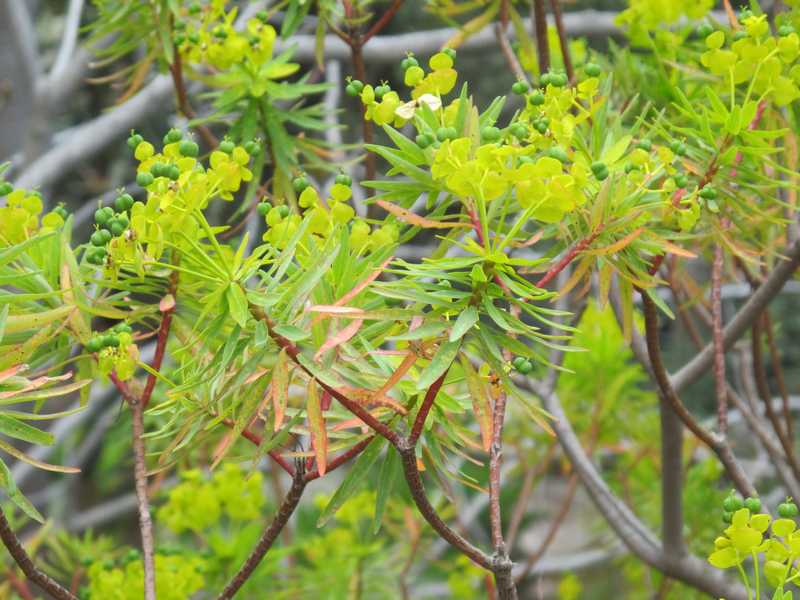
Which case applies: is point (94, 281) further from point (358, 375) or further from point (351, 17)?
point (351, 17)

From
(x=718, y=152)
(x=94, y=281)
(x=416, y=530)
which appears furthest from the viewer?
(x=416, y=530)

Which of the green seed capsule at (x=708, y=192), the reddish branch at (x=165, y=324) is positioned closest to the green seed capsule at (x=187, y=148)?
the reddish branch at (x=165, y=324)

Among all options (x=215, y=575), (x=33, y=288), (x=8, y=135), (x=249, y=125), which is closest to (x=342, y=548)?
(x=215, y=575)

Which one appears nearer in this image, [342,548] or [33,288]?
[33,288]

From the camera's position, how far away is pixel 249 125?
1.38m

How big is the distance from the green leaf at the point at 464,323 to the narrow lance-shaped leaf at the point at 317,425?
122 millimetres

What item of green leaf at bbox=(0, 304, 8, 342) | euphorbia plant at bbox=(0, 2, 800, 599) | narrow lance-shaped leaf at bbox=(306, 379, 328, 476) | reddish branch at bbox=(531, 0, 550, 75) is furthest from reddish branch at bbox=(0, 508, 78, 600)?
reddish branch at bbox=(531, 0, 550, 75)

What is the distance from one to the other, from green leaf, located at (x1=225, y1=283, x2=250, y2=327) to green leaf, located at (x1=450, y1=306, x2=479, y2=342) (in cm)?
15

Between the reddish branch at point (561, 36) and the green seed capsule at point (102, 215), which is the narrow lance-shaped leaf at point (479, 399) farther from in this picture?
the reddish branch at point (561, 36)

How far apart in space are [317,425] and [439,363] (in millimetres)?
115

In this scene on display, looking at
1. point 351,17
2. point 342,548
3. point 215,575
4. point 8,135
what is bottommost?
point 342,548

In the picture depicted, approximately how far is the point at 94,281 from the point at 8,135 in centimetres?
230

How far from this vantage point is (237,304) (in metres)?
0.75

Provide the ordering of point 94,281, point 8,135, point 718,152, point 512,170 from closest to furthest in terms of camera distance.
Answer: point 512,170
point 94,281
point 718,152
point 8,135
